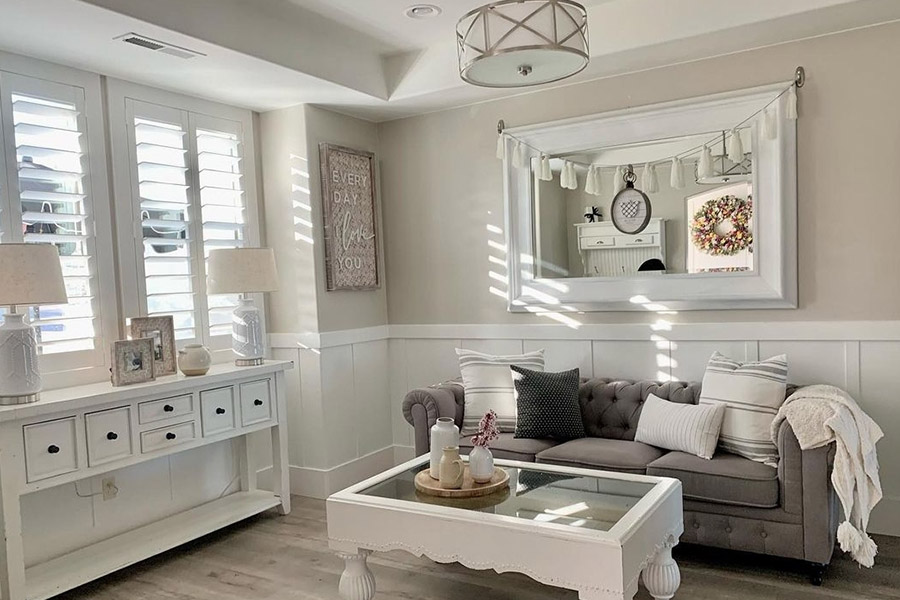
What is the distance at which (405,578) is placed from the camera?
3.14 metres

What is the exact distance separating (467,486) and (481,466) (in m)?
0.10

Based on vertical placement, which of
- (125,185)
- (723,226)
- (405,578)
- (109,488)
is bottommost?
(405,578)

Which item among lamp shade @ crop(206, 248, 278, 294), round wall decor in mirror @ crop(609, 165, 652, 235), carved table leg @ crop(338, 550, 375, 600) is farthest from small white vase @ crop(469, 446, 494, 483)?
round wall decor in mirror @ crop(609, 165, 652, 235)

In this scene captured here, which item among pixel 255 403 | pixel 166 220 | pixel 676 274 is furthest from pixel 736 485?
pixel 166 220

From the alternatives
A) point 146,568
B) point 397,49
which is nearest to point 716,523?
point 146,568

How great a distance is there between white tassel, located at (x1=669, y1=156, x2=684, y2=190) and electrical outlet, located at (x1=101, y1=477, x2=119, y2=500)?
131 inches

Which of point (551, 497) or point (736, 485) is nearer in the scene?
point (551, 497)

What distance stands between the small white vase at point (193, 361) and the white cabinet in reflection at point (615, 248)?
7.19 ft

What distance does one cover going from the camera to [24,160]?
3184 mm

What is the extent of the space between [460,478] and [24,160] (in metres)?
2.43

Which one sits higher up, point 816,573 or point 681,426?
point 681,426

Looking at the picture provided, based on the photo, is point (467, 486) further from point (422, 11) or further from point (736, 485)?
point (422, 11)

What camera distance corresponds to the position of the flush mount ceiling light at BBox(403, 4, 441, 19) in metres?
3.48

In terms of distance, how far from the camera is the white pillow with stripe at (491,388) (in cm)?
383
